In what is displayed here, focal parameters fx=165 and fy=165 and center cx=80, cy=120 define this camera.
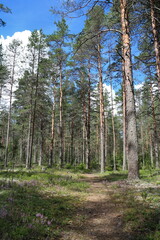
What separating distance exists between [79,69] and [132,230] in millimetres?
18463

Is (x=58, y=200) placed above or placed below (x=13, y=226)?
below

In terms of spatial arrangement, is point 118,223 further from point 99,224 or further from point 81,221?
point 81,221

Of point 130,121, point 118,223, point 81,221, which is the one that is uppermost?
point 130,121

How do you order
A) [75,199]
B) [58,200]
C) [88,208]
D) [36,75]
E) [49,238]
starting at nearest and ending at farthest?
Result: [49,238], [88,208], [58,200], [75,199], [36,75]

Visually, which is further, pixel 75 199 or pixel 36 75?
pixel 36 75

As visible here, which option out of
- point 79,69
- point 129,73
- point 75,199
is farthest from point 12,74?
point 75,199

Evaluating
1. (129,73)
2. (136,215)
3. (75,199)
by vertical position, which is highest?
(129,73)

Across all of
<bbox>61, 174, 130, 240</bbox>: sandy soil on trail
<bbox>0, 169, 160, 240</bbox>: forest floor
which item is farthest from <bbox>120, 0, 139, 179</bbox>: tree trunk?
<bbox>61, 174, 130, 240</bbox>: sandy soil on trail

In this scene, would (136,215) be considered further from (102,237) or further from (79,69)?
(79,69)

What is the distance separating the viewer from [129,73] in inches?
Result: 337

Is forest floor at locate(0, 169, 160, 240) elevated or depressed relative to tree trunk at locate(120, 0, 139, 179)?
depressed

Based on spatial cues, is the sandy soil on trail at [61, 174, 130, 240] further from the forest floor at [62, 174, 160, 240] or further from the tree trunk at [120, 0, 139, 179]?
the tree trunk at [120, 0, 139, 179]

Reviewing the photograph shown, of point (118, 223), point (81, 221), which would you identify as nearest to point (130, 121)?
point (118, 223)

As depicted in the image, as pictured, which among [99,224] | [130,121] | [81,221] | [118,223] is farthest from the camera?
[130,121]
